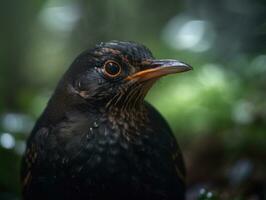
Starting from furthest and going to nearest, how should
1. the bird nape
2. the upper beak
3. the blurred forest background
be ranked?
the blurred forest background, the bird nape, the upper beak

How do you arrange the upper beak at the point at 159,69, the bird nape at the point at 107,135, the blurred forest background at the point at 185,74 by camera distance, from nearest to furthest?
the upper beak at the point at 159,69 < the bird nape at the point at 107,135 < the blurred forest background at the point at 185,74

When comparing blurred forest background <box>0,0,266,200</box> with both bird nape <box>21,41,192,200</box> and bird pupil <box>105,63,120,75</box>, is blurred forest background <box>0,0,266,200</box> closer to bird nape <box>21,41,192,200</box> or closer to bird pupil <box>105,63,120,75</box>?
bird nape <box>21,41,192,200</box>

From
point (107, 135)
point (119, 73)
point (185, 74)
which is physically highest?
point (119, 73)

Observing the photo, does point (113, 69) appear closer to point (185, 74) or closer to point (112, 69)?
point (112, 69)

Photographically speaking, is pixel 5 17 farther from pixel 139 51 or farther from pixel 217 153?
pixel 139 51

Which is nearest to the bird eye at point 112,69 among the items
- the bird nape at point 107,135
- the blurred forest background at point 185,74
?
the bird nape at point 107,135

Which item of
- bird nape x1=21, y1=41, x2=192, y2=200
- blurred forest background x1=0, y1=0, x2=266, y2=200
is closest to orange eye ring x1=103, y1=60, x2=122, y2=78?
bird nape x1=21, y1=41, x2=192, y2=200

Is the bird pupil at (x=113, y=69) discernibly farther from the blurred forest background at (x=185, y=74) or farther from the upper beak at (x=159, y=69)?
the blurred forest background at (x=185, y=74)

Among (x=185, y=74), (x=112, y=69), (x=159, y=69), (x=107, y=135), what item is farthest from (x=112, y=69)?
(x=185, y=74)
